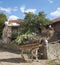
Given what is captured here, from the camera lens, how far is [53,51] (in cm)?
1557

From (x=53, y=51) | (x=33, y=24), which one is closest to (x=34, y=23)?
(x=33, y=24)

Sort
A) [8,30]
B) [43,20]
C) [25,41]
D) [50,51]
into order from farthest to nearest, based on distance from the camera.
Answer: [8,30], [43,20], [25,41], [50,51]

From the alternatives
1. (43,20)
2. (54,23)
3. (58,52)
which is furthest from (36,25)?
(58,52)

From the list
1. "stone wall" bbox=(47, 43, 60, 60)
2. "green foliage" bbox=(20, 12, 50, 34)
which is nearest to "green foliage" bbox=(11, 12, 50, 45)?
"green foliage" bbox=(20, 12, 50, 34)

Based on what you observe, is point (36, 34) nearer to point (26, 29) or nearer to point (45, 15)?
point (26, 29)

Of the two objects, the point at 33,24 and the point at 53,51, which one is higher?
the point at 33,24

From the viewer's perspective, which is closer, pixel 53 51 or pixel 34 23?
pixel 53 51

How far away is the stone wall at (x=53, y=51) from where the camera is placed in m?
15.2

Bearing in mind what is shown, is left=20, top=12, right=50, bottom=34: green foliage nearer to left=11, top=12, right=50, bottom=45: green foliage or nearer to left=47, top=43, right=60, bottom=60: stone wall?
left=11, top=12, right=50, bottom=45: green foliage

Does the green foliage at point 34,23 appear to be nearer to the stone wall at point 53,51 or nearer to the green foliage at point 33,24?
the green foliage at point 33,24

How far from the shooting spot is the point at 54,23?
25016 millimetres

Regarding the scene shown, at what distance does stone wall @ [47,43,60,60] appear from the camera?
15168 mm

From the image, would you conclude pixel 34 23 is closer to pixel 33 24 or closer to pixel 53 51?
pixel 33 24

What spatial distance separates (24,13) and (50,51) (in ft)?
34.0
